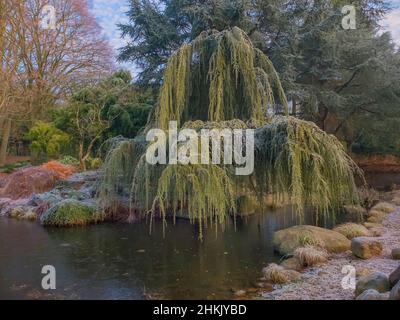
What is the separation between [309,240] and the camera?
5258 millimetres

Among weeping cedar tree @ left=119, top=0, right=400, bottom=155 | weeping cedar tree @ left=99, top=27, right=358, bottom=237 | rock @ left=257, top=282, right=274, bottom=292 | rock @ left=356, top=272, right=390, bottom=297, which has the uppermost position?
weeping cedar tree @ left=119, top=0, right=400, bottom=155

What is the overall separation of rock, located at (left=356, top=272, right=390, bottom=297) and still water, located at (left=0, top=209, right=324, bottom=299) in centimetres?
117

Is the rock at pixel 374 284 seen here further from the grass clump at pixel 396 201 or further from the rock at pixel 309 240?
the grass clump at pixel 396 201

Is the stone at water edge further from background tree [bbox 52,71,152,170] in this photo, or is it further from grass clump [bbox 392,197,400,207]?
background tree [bbox 52,71,152,170]

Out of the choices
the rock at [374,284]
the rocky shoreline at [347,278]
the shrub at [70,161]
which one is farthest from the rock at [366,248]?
the shrub at [70,161]

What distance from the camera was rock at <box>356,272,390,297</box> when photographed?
11.5ft

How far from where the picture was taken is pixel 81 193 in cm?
874

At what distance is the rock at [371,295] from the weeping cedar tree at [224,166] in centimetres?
188

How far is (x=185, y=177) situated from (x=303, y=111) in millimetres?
7375

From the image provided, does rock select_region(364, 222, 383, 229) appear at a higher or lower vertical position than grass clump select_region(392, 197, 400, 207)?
lower

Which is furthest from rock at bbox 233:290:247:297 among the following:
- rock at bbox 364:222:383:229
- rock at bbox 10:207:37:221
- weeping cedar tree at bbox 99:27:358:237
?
rock at bbox 10:207:37:221

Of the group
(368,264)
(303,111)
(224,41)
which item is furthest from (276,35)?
(368,264)

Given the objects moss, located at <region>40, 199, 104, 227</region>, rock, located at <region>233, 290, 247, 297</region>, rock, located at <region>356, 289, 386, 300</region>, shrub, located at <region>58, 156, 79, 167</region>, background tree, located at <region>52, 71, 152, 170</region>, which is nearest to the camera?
rock, located at <region>356, 289, 386, 300</region>

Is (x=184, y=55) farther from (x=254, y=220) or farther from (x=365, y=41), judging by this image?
(x=365, y=41)
